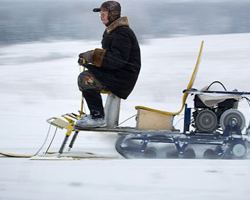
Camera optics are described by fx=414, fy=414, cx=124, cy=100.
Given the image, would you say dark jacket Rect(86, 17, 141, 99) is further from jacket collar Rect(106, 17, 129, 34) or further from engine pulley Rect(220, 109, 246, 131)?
engine pulley Rect(220, 109, 246, 131)

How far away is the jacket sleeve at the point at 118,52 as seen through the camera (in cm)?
382

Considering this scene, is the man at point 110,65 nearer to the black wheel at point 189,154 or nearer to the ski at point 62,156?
the ski at point 62,156

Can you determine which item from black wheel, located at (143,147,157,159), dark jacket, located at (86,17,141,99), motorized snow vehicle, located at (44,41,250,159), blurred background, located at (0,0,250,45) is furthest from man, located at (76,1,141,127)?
blurred background, located at (0,0,250,45)

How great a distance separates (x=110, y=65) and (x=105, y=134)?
139 centimetres

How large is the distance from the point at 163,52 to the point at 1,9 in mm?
7239

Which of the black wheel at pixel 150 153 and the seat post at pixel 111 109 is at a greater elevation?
the seat post at pixel 111 109

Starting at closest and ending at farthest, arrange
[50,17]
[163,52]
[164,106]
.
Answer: [164,106], [163,52], [50,17]

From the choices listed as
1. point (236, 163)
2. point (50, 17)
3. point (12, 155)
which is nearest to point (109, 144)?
point (12, 155)

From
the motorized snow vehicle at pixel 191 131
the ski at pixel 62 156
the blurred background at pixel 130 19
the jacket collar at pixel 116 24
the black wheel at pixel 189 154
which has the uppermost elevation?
the blurred background at pixel 130 19

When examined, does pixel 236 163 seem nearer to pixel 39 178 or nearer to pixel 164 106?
pixel 39 178

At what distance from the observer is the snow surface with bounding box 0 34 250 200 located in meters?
2.95

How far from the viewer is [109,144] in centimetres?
470

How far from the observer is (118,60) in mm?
3828

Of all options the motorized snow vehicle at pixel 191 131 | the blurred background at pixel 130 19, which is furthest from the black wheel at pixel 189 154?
the blurred background at pixel 130 19
